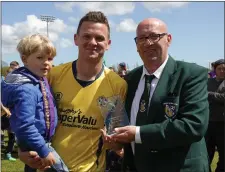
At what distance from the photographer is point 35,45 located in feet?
8.80

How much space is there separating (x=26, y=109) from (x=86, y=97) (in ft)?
1.82

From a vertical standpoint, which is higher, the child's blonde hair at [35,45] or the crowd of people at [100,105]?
the child's blonde hair at [35,45]

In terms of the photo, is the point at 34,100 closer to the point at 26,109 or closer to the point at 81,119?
the point at 26,109

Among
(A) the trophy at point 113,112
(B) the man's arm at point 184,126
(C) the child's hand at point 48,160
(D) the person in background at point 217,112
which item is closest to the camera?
(B) the man's arm at point 184,126

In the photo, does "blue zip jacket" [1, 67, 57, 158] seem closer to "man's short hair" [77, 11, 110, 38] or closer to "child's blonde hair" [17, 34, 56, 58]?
"child's blonde hair" [17, 34, 56, 58]

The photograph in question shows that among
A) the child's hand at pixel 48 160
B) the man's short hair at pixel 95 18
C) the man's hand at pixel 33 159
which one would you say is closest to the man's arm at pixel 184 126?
the child's hand at pixel 48 160

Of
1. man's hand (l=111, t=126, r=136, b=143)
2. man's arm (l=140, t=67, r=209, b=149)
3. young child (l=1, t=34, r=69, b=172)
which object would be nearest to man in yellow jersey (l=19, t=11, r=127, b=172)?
young child (l=1, t=34, r=69, b=172)

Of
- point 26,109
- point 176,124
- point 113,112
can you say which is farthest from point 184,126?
point 26,109

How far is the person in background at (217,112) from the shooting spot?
673 cm

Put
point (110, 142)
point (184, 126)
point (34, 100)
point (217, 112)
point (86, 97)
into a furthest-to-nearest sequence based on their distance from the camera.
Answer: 1. point (217, 112)
2. point (86, 97)
3. point (110, 142)
4. point (34, 100)
5. point (184, 126)

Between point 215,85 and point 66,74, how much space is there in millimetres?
4818

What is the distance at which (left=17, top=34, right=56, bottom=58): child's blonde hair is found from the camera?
2.69m

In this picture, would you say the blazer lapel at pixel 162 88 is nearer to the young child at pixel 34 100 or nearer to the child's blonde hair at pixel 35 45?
the young child at pixel 34 100

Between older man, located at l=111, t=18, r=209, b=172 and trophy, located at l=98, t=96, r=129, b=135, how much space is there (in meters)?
0.08
